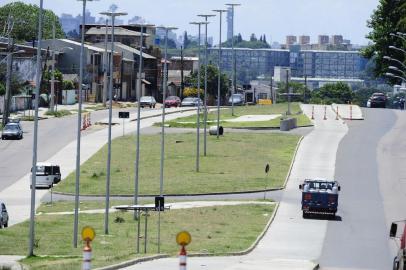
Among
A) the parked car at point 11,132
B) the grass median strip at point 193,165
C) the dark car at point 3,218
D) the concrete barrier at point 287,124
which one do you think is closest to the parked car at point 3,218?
the dark car at point 3,218

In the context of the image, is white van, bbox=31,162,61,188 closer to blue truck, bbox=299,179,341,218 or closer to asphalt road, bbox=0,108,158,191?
asphalt road, bbox=0,108,158,191

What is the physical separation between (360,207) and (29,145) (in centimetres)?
3811

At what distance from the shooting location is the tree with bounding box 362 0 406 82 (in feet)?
479

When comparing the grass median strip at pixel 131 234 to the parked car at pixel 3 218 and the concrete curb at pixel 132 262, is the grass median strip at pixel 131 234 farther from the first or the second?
the parked car at pixel 3 218

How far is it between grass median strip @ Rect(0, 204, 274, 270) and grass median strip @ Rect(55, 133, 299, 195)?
1014 centimetres

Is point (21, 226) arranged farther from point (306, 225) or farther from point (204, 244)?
point (306, 225)

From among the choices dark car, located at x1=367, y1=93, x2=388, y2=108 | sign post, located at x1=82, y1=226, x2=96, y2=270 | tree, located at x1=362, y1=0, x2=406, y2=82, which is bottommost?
sign post, located at x1=82, y1=226, x2=96, y2=270

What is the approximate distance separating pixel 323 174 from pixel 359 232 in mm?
23763

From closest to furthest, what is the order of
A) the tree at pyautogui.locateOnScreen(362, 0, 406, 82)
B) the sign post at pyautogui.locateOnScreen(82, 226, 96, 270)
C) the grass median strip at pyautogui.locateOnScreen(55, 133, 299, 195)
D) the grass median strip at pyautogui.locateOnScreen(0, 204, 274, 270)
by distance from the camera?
the sign post at pyautogui.locateOnScreen(82, 226, 96, 270) < the grass median strip at pyautogui.locateOnScreen(0, 204, 274, 270) < the grass median strip at pyautogui.locateOnScreen(55, 133, 299, 195) < the tree at pyautogui.locateOnScreen(362, 0, 406, 82)

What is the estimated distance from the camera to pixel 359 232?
58.4m

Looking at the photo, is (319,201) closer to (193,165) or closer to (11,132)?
(193,165)

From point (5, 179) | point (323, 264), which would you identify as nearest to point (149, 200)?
point (5, 179)

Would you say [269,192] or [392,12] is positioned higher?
[392,12]

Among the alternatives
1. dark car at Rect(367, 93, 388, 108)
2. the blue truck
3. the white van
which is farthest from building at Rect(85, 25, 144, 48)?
the blue truck
